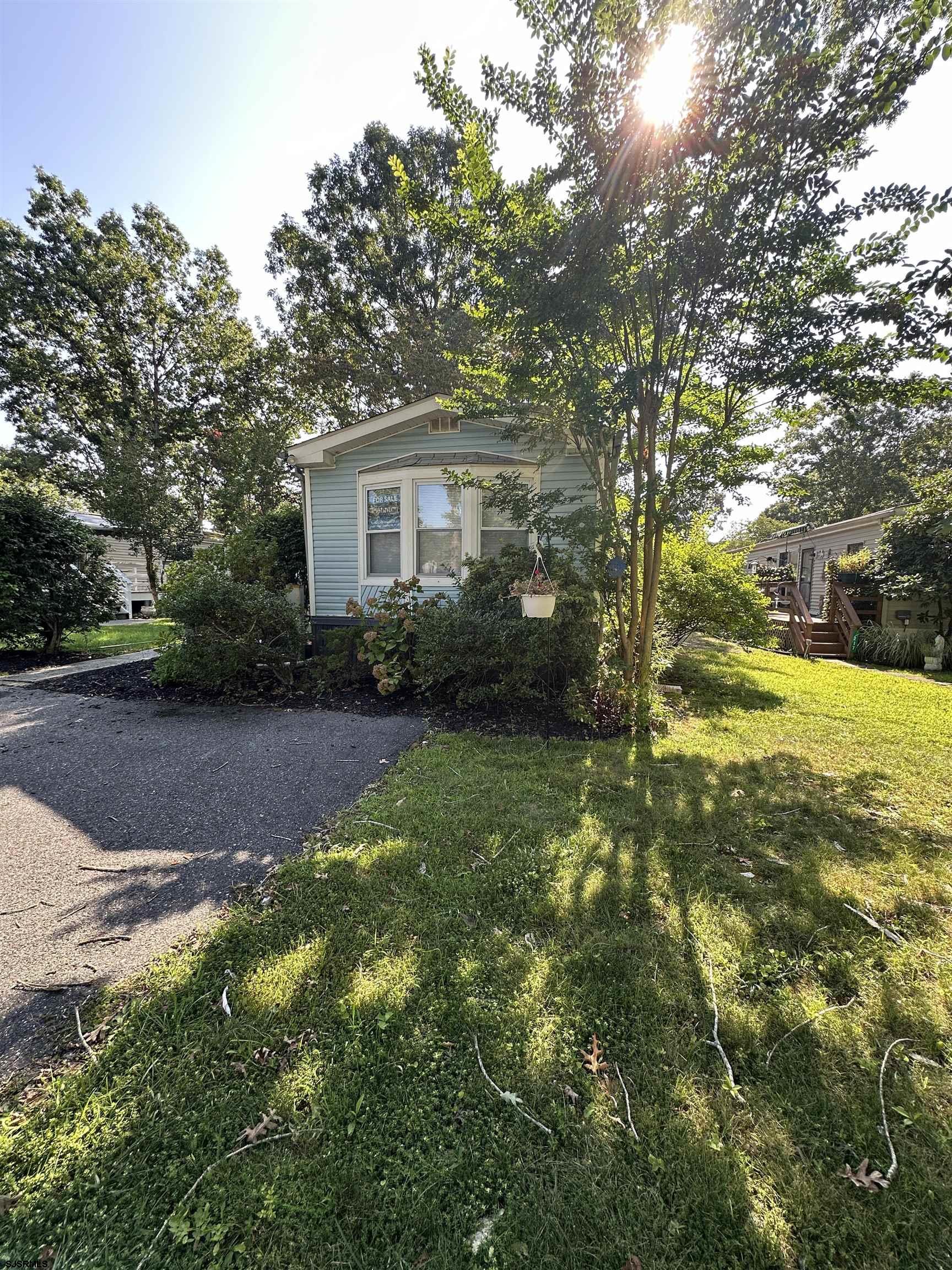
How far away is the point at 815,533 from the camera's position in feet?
58.5

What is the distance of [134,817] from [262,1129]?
238 centimetres

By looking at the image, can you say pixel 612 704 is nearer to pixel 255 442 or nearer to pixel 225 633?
pixel 225 633

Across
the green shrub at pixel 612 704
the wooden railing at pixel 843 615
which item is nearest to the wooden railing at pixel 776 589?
the wooden railing at pixel 843 615

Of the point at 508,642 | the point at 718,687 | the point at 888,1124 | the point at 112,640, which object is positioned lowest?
the point at 888,1124

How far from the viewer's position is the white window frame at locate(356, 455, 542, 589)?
23.9 feet

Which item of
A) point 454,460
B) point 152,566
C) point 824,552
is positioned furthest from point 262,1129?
point 824,552

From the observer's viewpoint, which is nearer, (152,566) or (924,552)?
(924,552)

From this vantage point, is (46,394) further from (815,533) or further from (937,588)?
(815,533)

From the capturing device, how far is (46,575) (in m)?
7.85

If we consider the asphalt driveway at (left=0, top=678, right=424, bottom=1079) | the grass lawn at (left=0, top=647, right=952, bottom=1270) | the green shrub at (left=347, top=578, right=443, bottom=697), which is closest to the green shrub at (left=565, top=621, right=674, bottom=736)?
the asphalt driveway at (left=0, top=678, right=424, bottom=1079)

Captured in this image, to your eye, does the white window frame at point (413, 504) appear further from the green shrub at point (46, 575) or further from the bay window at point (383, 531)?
the green shrub at point (46, 575)

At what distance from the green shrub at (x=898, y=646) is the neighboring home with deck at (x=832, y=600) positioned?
31 cm

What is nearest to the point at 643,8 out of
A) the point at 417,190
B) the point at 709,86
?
the point at 709,86

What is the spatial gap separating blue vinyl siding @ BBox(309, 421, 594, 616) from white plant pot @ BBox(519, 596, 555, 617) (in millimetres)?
3227
